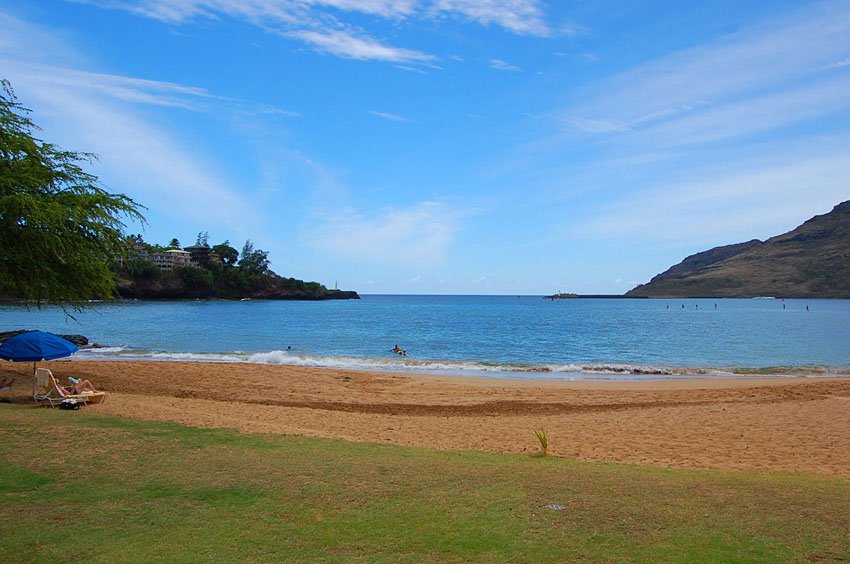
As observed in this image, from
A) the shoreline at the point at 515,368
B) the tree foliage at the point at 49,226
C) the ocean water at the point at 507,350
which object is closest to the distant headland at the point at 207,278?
the ocean water at the point at 507,350

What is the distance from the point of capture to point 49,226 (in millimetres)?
16438

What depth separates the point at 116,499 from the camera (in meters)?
7.29

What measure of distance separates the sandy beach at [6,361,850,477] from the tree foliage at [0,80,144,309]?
3226mm

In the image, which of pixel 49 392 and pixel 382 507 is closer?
pixel 382 507

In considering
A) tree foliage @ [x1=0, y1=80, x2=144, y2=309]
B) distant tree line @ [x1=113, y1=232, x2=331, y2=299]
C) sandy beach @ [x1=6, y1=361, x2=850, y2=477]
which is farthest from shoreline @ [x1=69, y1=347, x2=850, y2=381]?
distant tree line @ [x1=113, y1=232, x2=331, y2=299]

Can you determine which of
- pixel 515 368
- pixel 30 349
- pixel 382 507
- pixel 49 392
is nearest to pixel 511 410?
pixel 382 507

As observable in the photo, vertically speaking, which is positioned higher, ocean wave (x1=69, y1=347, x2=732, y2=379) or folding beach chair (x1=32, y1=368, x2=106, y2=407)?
folding beach chair (x1=32, y1=368, x2=106, y2=407)

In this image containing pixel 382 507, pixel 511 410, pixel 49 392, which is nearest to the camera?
pixel 382 507

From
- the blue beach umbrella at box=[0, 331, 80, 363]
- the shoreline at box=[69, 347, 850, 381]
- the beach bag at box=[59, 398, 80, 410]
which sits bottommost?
the shoreline at box=[69, 347, 850, 381]

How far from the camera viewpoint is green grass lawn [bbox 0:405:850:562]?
5.77 m

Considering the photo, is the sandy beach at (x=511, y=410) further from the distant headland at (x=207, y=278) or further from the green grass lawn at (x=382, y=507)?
the distant headland at (x=207, y=278)

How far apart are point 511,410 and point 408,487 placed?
36.0 ft

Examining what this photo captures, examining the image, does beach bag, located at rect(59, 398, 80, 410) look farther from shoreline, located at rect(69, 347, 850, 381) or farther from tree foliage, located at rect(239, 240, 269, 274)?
tree foliage, located at rect(239, 240, 269, 274)

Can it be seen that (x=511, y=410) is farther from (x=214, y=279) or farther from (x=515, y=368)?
(x=214, y=279)
